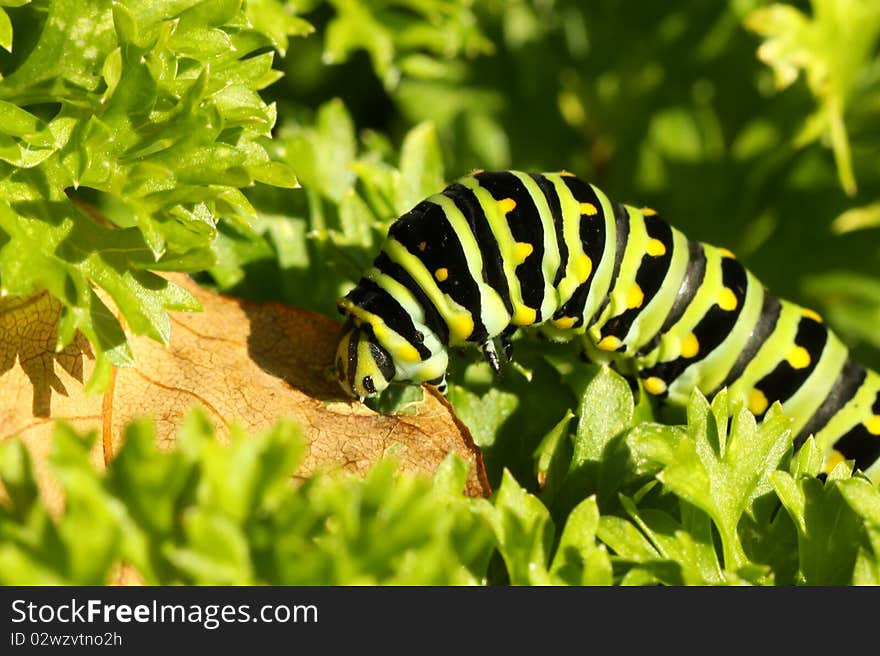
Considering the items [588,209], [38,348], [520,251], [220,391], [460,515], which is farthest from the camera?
[588,209]

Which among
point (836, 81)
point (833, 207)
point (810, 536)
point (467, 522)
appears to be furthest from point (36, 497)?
point (833, 207)

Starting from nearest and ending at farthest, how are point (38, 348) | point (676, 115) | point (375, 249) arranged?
point (38, 348)
point (375, 249)
point (676, 115)

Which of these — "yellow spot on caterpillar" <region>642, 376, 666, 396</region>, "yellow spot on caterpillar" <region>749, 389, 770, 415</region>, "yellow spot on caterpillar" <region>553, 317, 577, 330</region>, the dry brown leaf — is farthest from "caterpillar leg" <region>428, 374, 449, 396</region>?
"yellow spot on caterpillar" <region>749, 389, 770, 415</region>

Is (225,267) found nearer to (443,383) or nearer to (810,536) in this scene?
(443,383)

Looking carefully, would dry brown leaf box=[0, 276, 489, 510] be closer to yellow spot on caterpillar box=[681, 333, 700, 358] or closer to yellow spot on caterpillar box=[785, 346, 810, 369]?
yellow spot on caterpillar box=[681, 333, 700, 358]

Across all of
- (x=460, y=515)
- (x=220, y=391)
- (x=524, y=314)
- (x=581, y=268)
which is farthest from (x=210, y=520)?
(x=581, y=268)

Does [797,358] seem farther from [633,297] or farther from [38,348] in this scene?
[38,348]
